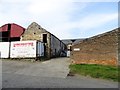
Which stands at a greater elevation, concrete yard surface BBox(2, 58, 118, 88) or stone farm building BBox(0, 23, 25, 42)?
stone farm building BBox(0, 23, 25, 42)

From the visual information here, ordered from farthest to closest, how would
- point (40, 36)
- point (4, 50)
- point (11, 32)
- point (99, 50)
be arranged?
point (11, 32)
point (40, 36)
point (4, 50)
point (99, 50)

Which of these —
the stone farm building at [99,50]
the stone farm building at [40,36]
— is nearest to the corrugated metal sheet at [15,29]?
the stone farm building at [40,36]

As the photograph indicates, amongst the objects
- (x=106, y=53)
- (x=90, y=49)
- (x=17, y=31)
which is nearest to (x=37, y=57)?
(x=90, y=49)

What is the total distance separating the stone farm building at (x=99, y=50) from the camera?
28.3 meters

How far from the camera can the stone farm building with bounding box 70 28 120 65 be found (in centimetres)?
2830

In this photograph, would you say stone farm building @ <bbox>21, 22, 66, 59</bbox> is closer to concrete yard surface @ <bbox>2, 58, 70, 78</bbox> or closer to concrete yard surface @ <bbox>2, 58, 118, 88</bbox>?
concrete yard surface @ <bbox>2, 58, 70, 78</bbox>

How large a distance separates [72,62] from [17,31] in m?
18.2

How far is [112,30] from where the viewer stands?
2850 cm

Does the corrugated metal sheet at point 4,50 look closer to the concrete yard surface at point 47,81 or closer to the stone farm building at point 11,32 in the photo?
the stone farm building at point 11,32

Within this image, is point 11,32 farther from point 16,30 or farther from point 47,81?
point 47,81

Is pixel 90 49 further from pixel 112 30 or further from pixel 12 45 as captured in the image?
pixel 12 45

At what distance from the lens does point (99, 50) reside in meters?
29.0

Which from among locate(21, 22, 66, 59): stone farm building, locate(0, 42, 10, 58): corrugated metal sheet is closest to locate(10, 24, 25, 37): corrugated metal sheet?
locate(21, 22, 66, 59): stone farm building

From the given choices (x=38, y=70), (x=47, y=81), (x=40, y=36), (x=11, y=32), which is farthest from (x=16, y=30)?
(x=47, y=81)
